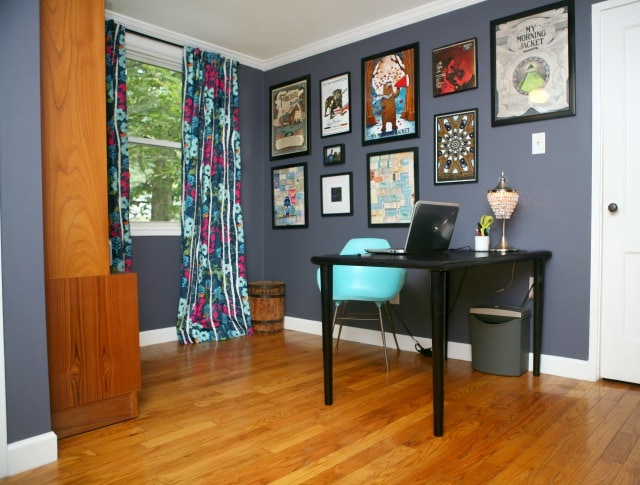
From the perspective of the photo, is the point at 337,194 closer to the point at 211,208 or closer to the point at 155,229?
the point at 211,208

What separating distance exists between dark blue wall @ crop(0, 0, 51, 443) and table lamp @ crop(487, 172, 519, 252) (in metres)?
2.29

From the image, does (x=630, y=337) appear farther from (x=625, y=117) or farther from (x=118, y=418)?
(x=118, y=418)

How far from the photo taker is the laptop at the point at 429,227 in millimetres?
2316

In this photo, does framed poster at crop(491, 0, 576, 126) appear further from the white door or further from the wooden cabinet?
the wooden cabinet

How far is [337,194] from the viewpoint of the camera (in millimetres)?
3895

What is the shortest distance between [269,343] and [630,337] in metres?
2.38

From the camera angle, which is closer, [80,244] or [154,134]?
[80,244]

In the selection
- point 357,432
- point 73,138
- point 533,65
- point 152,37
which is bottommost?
point 357,432

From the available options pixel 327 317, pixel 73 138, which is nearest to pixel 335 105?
pixel 327 317

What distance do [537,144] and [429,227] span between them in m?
0.99

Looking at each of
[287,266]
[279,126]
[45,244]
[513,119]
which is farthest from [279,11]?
[45,244]

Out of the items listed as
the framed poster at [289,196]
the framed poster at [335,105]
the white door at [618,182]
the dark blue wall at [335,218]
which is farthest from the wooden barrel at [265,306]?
the white door at [618,182]

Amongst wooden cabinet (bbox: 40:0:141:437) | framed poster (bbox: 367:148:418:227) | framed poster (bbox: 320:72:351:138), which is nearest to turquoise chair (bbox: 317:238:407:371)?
framed poster (bbox: 367:148:418:227)

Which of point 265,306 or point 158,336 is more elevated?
point 265,306
